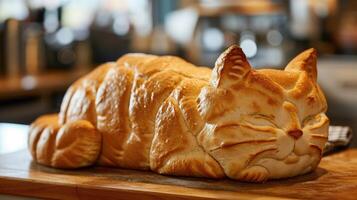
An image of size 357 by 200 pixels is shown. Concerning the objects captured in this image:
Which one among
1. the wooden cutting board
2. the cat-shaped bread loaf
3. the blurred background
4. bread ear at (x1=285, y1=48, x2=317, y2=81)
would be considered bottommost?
the blurred background

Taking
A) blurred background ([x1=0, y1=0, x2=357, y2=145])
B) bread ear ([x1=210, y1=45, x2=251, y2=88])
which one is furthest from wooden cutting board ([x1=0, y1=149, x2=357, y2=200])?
blurred background ([x1=0, y1=0, x2=357, y2=145])

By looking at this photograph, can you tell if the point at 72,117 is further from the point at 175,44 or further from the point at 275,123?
the point at 175,44

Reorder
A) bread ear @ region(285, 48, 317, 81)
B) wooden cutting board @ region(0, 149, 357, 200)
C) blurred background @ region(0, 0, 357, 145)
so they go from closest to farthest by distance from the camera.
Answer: wooden cutting board @ region(0, 149, 357, 200)
bread ear @ region(285, 48, 317, 81)
blurred background @ region(0, 0, 357, 145)

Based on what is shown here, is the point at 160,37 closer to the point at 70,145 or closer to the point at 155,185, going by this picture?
the point at 70,145

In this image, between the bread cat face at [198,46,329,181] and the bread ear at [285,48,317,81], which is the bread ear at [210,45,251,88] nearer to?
the bread cat face at [198,46,329,181]

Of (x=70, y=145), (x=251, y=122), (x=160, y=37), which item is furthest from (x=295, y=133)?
(x=160, y=37)

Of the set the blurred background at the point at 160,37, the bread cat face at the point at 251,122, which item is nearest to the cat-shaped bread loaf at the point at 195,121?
the bread cat face at the point at 251,122

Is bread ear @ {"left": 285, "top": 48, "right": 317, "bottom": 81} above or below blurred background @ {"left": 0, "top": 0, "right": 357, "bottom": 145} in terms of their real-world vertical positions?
above

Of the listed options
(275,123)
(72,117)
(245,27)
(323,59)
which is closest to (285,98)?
(275,123)
